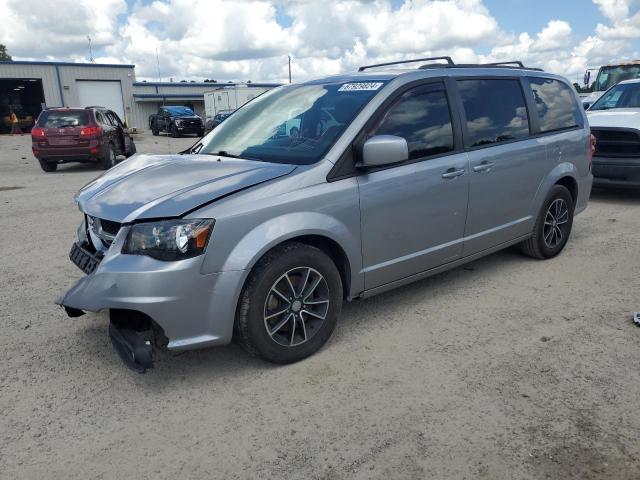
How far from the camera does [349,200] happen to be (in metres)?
3.49

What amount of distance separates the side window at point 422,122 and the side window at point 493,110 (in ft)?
0.84

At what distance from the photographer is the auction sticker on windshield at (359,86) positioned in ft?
12.6

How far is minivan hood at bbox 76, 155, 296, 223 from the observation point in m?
3.04

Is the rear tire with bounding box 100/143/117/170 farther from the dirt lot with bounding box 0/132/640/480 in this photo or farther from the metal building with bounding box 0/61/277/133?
the metal building with bounding box 0/61/277/133

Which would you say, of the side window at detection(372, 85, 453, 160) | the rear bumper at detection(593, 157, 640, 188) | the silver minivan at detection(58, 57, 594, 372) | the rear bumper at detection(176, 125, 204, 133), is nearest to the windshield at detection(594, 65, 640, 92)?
the rear bumper at detection(593, 157, 640, 188)

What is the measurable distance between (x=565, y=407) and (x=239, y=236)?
2.03 metres

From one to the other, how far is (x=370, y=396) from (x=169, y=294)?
1.27 m

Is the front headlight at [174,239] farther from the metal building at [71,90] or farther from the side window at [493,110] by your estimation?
the metal building at [71,90]

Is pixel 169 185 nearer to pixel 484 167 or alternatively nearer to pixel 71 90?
pixel 484 167

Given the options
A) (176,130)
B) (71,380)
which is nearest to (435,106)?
(71,380)

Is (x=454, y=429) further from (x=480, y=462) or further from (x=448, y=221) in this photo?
(x=448, y=221)

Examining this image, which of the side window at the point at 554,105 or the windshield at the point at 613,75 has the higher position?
the windshield at the point at 613,75

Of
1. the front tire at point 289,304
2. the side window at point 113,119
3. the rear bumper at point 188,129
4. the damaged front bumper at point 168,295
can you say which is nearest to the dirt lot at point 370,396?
the front tire at point 289,304

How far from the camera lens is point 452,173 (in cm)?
410
